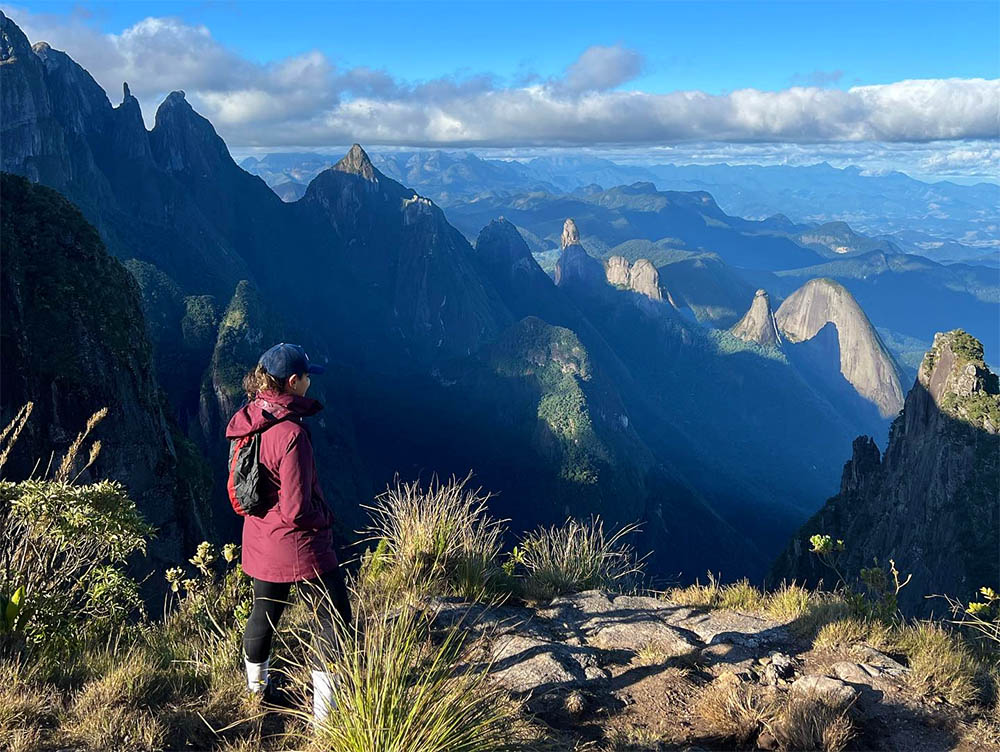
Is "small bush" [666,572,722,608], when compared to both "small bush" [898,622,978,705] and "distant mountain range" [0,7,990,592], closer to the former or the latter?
"small bush" [898,622,978,705]

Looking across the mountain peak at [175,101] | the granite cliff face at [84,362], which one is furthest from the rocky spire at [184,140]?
the granite cliff face at [84,362]

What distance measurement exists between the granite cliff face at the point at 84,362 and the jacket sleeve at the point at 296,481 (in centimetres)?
3326

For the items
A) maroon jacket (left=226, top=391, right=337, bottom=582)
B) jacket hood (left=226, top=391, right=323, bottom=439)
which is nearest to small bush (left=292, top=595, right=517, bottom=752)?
maroon jacket (left=226, top=391, right=337, bottom=582)

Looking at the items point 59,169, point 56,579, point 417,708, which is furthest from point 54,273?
point 59,169

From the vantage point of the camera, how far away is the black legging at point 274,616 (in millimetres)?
4297

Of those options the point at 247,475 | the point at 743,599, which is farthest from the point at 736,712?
the point at 247,475

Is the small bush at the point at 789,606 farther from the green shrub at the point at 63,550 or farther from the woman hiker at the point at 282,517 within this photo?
the green shrub at the point at 63,550

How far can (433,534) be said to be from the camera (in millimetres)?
6934

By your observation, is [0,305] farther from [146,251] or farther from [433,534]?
[146,251]

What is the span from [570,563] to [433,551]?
186cm

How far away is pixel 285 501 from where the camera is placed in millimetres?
4184

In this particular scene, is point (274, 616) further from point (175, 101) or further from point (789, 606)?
point (175, 101)

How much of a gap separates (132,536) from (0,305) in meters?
39.3

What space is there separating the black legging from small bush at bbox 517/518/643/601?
10.6 ft
